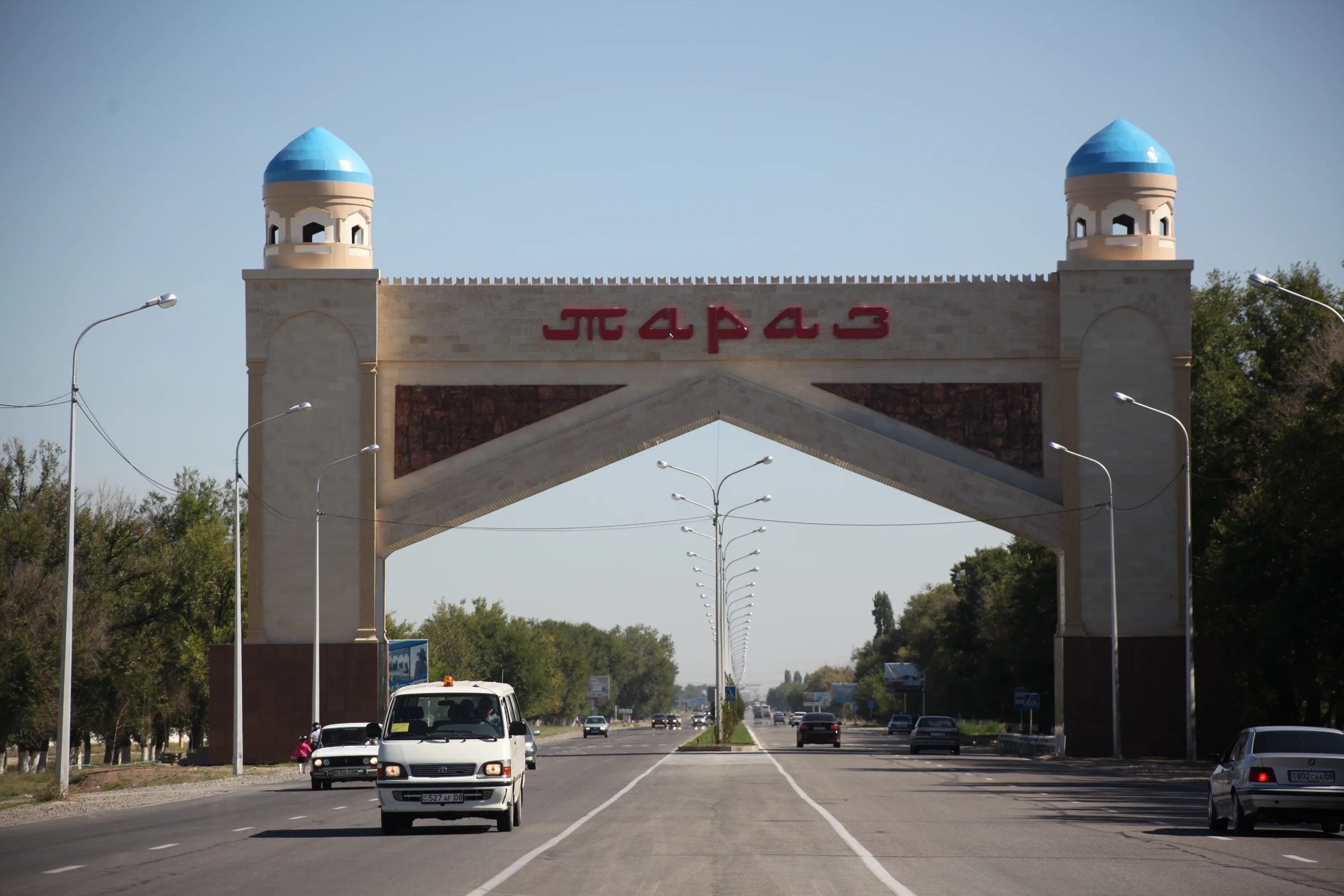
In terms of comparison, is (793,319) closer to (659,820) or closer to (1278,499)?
(1278,499)

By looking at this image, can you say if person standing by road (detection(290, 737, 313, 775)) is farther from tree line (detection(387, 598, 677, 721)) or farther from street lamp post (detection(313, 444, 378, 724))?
tree line (detection(387, 598, 677, 721))

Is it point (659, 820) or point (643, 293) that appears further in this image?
point (643, 293)

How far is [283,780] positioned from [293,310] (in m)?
14.1


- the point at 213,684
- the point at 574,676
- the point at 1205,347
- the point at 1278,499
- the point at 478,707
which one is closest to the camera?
the point at 478,707

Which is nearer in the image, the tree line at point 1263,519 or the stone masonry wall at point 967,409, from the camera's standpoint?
the tree line at point 1263,519

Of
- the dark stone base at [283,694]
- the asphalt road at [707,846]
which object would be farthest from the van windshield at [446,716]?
the dark stone base at [283,694]

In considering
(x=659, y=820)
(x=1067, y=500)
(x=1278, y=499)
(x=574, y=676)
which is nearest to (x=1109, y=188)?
(x=1067, y=500)

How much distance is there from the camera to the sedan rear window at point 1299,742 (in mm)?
18500

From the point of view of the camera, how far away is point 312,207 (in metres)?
44.8

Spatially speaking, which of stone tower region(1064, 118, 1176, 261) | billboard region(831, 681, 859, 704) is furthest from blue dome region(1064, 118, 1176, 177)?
billboard region(831, 681, 859, 704)

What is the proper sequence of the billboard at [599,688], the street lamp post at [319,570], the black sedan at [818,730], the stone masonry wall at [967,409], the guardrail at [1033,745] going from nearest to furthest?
the street lamp post at [319,570] → the guardrail at [1033,745] → the stone masonry wall at [967,409] → the black sedan at [818,730] → the billboard at [599,688]

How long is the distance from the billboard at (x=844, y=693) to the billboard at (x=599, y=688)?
904 inches

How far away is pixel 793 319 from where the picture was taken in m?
44.5

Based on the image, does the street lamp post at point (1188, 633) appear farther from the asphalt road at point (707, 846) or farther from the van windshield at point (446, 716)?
the van windshield at point (446, 716)
